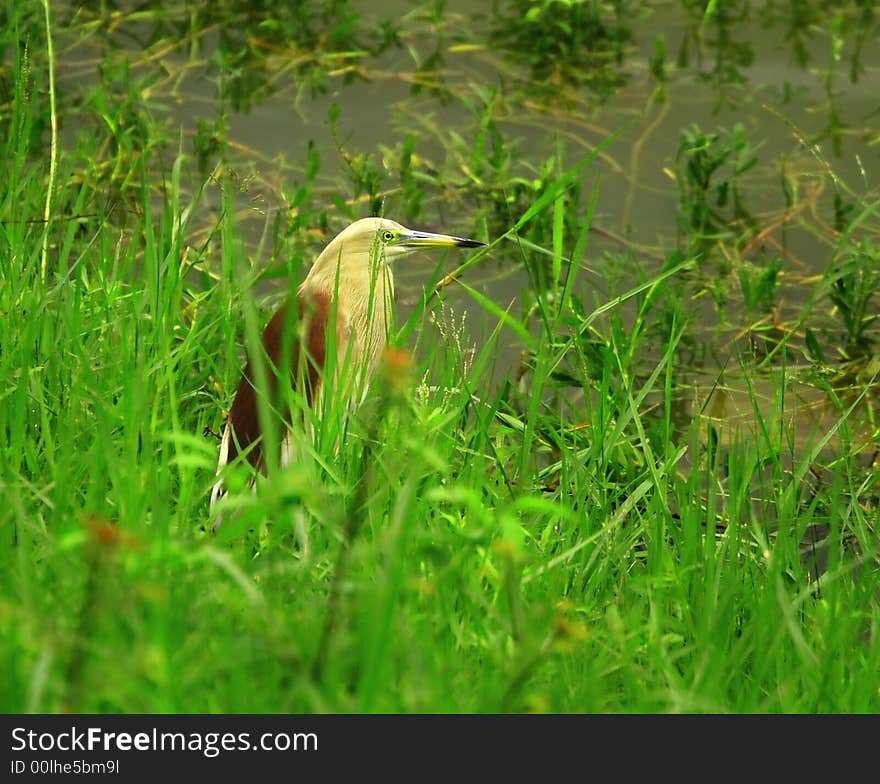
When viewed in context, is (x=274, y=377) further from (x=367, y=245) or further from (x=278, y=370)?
(x=367, y=245)

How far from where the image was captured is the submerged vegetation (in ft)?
6.01

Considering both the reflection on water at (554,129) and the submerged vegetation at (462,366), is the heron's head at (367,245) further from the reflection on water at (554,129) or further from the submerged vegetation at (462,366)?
the reflection on water at (554,129)

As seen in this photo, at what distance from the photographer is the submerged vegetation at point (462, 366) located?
1.83 metres

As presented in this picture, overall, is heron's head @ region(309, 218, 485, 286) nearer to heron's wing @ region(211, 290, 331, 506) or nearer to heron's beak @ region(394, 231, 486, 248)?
heron's beak @ region(394, 231, 486, 248)

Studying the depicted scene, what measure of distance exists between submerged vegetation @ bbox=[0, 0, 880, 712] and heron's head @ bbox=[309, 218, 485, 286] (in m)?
0.20

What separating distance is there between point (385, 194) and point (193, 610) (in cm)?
232

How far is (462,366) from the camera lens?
10.1ft

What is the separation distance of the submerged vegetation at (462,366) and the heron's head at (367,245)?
198 mm

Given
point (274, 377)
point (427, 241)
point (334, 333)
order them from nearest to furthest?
point (334, 333), point (274, 377), point (427, 241)

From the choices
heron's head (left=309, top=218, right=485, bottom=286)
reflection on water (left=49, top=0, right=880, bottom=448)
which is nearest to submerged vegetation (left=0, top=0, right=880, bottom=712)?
reflection on water (left=49, top=0, right=880, bottom=448)

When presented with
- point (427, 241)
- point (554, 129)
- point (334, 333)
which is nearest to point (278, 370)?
point (334, 333)

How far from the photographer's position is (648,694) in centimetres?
200

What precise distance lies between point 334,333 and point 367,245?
23.6 inches
